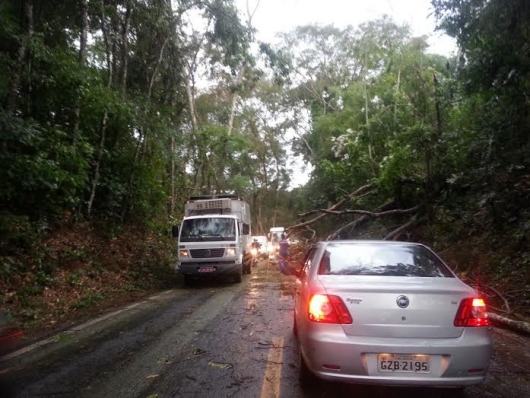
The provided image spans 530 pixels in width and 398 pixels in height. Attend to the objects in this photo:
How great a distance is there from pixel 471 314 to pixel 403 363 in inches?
30.0

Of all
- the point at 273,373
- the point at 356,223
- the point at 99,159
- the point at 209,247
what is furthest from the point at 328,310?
the point at 356,223

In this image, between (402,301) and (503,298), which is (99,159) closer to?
(503,298)

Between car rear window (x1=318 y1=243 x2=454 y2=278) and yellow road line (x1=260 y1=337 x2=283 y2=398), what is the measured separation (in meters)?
1.23

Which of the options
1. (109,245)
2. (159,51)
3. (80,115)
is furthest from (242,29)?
(109,245)

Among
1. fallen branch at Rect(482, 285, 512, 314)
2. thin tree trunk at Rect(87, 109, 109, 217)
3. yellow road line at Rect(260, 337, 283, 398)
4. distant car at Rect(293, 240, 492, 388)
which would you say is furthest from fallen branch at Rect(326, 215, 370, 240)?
distant car at Rect(293, 240, 492, 388)

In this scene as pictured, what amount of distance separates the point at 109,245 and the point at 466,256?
10815 millimetres

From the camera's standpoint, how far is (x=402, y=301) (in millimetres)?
3879

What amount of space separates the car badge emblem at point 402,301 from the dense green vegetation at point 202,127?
5909 millimetres

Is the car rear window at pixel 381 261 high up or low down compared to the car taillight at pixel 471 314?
up

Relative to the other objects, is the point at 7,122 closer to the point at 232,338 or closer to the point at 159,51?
the point at 232,338

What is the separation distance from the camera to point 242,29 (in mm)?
17047

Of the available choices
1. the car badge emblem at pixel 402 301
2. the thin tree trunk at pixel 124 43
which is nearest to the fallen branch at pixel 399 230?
the thin tree trunk at pixel 124 43

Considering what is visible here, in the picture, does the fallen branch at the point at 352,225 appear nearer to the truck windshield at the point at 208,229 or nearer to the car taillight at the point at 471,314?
the truck windshield at the point at 208,229

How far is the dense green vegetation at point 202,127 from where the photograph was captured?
10.0 metres
